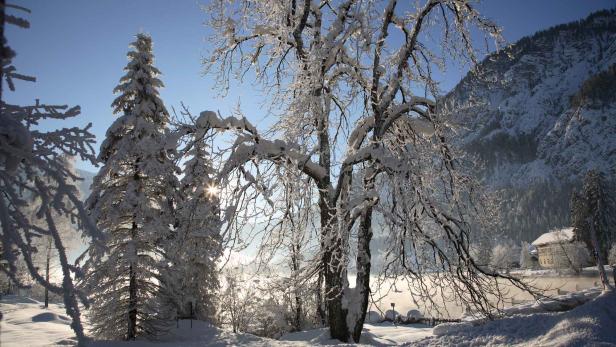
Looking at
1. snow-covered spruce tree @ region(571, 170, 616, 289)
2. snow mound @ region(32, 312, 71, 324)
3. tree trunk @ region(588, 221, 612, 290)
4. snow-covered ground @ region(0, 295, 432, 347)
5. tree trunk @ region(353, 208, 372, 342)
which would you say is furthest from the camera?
snow-covered spruce tree @ region(571, 170, 616, 289)

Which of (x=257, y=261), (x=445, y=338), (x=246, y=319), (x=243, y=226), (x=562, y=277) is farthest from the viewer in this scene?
(x=562, y=277)

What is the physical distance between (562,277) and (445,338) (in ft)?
201

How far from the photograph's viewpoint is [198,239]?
17672mm

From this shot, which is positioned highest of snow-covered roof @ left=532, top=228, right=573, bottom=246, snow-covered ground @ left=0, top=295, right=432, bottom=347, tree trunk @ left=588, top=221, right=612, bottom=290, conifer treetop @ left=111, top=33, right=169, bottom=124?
conifer treetop @ left=111, top=33, right=169, bottom=124

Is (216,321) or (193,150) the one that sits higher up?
(193,150)

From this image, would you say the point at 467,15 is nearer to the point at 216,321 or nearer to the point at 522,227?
the point at 216,321

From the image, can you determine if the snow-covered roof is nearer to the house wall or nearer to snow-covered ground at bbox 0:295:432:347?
the house wall

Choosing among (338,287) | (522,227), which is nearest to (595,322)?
(338,287)

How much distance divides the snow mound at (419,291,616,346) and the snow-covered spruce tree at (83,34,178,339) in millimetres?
10782

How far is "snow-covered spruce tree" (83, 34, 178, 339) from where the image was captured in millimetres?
13375

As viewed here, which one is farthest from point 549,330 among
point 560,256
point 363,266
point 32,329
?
point 560,256

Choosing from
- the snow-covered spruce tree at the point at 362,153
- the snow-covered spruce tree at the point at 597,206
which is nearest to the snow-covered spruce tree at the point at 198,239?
the snow-covered spruce tree at the point at 362,153

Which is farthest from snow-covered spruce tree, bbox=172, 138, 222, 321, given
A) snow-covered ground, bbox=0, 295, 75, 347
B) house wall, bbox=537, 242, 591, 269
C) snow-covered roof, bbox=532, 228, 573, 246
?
snow-covered roof, bbox=532, 228, 573, 246

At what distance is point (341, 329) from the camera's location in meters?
7.89
